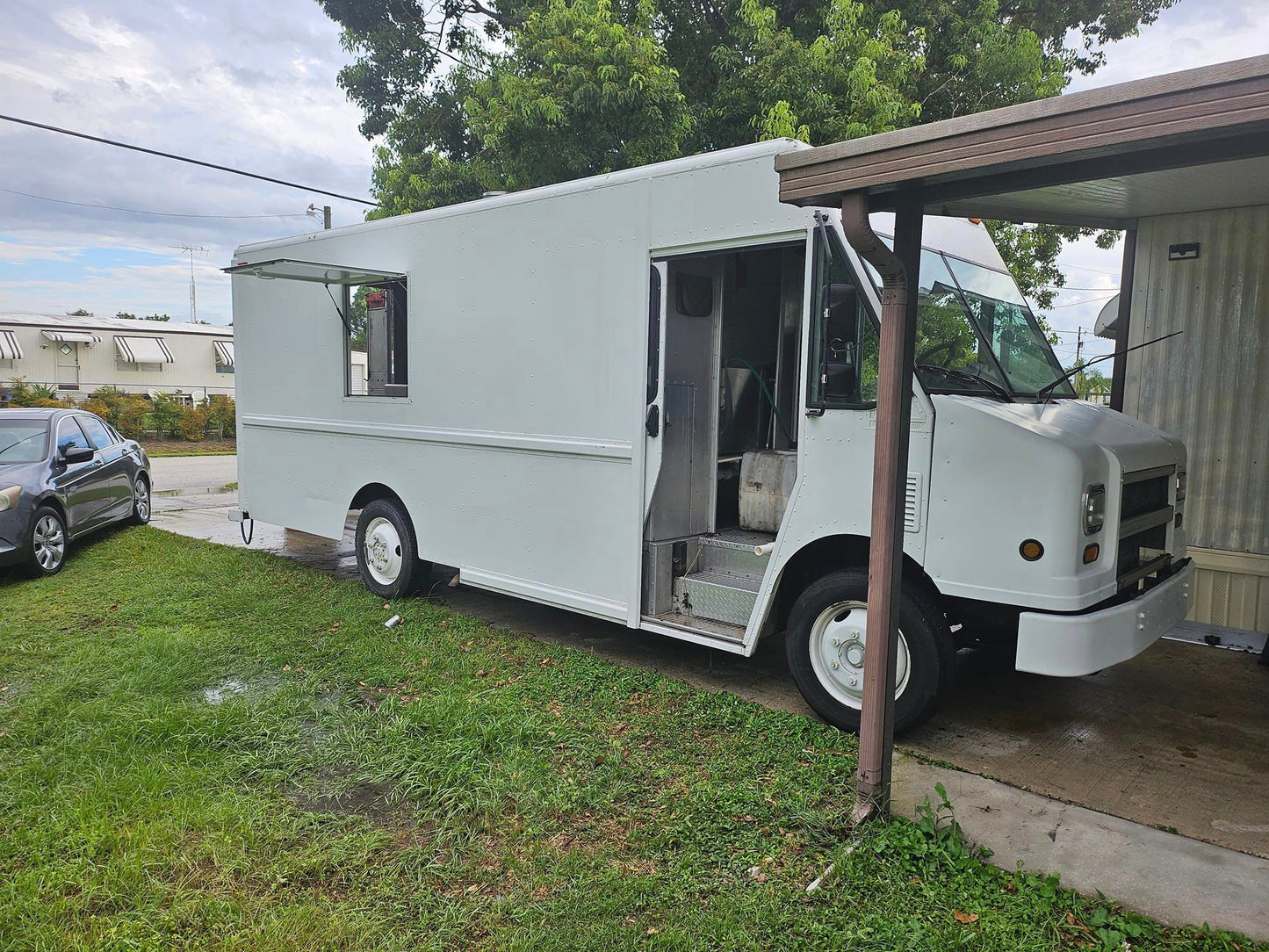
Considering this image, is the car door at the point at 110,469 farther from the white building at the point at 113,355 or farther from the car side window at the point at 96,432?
the white building at the point at 113,355

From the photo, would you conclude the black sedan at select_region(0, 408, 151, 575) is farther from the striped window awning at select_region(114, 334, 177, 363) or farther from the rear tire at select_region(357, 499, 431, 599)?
the striped window awning at select_region(114, 334, 177, 363)

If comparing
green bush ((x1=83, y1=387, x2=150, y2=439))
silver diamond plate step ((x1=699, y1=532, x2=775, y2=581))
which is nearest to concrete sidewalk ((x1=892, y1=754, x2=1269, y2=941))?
silver diamond plate step ((x1=699, y1=532, x2=775, y2=581))

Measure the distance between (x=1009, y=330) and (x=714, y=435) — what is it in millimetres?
1879

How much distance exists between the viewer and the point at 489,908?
3098mm

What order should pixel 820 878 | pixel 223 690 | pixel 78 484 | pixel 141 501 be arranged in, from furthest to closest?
pixel 141 501 → pixel 78 484 → pixel 223 690 → pixel 820 878

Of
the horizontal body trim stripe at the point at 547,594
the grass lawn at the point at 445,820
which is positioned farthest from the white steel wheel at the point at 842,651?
the horizontal body trim stripe at the point at 547,594

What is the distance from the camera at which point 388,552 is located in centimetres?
737

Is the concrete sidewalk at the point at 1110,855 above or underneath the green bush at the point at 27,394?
underneath

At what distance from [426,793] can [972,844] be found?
233cm

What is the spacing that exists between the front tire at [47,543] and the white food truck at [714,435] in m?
2.58

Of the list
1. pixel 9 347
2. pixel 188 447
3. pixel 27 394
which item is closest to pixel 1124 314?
pixel 188 447

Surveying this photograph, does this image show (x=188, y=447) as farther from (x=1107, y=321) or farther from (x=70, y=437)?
(x=1107, y=321)

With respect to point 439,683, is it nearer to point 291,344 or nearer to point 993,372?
point 993,372

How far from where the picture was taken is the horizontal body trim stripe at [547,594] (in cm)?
561
